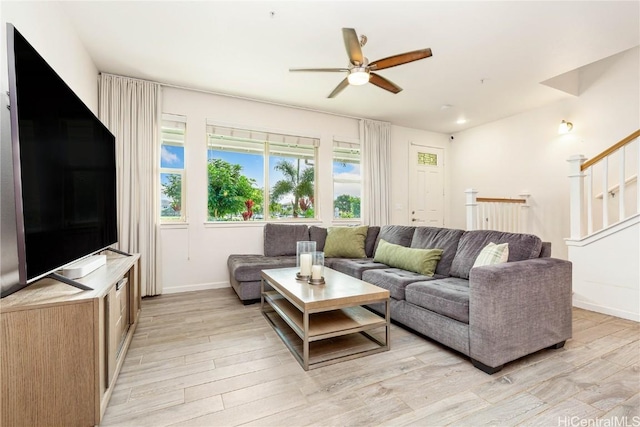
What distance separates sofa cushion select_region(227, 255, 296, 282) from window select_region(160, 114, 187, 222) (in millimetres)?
1067

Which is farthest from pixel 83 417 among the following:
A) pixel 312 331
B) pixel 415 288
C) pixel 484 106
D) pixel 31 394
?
pixel 484 106

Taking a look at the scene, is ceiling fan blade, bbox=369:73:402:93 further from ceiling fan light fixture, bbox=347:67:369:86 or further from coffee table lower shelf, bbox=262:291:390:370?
coffee table lower shelf, bbox=262:291:390:370

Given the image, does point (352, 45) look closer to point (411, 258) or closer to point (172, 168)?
point (411, 258)

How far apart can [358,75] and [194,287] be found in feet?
10.8

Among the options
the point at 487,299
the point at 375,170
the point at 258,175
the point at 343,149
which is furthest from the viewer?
the point at 375,170

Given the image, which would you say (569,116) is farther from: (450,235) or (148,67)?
(148,67)

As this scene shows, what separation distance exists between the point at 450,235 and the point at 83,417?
3082mm

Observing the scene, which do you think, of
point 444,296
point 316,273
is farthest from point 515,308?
point 316,273

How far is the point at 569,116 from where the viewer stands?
14.3 ft

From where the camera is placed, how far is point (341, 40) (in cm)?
281

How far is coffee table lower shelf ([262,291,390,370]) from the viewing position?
6.57 ft

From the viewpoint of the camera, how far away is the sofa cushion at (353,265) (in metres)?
3.23
